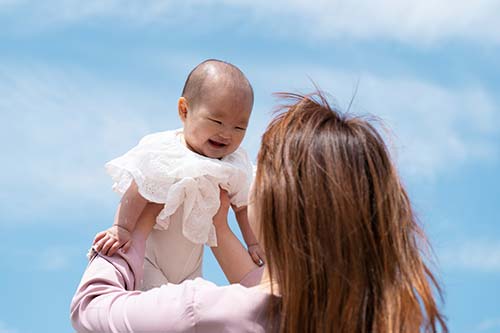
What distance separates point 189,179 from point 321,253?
156 centimetres

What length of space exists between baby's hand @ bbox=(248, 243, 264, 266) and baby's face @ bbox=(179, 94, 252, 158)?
1.63ft

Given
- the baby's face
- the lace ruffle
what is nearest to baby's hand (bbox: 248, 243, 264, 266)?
the lace ruffle

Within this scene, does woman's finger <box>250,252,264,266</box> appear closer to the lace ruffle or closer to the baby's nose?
the lace ruffle

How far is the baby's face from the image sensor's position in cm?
391

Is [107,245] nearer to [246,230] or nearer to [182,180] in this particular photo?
[182,180]

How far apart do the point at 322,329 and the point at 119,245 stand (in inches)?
57.9

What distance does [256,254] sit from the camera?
12.6ft

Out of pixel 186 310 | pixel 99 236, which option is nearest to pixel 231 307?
pixel 186 310

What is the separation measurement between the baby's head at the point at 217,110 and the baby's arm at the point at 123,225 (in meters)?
0.45

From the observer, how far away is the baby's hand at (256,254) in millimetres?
3804

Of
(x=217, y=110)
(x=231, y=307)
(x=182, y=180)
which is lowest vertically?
(x=231, y=307)

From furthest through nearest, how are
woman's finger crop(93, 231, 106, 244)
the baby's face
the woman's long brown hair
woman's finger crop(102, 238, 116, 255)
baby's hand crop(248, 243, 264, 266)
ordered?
the baby's face → baby's hand crop(248, 243, 264, 266) → woman's finger crop(93, 231, 106, 244) → woman's finger crop(102, 238, 116, 255) → the woman's long brown hair

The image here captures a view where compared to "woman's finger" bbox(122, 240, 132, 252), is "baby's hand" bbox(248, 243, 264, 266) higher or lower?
lower

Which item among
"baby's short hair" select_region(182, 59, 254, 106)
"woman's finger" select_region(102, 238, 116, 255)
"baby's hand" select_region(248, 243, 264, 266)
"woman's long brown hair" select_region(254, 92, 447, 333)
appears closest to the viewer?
"woman's long brown hair" select_region(254, 92, 447, 333)
